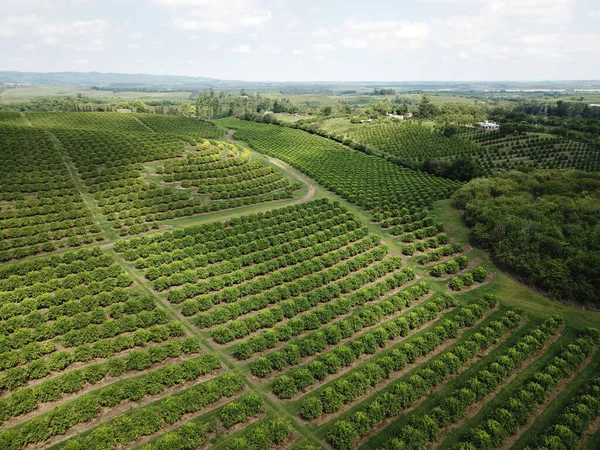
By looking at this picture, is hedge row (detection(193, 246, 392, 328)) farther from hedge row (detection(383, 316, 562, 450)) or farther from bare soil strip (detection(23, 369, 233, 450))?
hedge row (detection(383, 316, 562, 450))

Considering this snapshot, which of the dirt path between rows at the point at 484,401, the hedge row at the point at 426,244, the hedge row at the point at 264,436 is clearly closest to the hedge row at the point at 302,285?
the hedge row at the point at 426,244

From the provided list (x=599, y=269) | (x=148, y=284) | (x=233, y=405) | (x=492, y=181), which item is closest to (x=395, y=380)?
(x=233, y=405)

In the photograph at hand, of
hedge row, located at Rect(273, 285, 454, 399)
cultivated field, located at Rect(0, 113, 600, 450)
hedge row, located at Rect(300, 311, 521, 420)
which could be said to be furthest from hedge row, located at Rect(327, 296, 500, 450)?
hedge row, located at Rect(273, 285, 454, 399)

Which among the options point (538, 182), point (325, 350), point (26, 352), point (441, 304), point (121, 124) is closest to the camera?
point (26, 352)

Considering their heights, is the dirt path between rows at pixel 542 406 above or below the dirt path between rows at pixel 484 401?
below

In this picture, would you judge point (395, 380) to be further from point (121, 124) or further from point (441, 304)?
point (121, 124)

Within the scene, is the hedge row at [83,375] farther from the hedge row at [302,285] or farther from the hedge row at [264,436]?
the hedge row at [264,436]

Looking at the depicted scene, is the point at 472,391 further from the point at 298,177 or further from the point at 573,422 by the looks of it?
the point at 298,177
